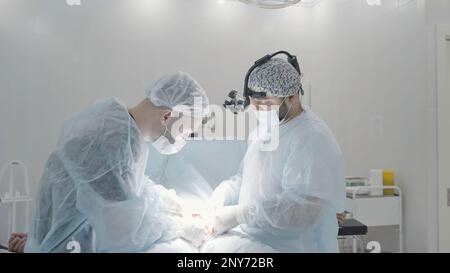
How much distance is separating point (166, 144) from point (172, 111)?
4.3 inches

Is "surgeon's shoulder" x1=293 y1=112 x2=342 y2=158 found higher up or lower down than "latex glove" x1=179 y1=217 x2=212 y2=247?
higher up

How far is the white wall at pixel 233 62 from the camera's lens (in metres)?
0.92

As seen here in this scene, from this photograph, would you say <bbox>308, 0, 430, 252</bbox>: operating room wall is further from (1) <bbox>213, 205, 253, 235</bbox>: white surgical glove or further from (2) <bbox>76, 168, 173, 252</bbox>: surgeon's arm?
(2) <bbox>76, 168, 173, 252</bbox>: surgeon's arm

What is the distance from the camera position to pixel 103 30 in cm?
96

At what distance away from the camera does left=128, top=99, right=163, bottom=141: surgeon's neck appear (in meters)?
0.96

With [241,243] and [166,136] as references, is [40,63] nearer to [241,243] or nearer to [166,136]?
[166,136]

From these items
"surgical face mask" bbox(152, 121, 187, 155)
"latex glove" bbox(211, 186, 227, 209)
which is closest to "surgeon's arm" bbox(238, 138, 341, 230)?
"latex glove" bbox(211, 186, 227, 209)

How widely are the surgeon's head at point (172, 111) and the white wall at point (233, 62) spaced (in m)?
0.04

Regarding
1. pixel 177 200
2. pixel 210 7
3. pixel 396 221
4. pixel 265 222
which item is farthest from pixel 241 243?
pixel 210 7

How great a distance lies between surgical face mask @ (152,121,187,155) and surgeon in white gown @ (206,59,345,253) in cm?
19

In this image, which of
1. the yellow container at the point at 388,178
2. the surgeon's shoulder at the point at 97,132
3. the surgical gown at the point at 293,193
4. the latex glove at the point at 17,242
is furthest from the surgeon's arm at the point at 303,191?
the latex glove at the point at 17,242

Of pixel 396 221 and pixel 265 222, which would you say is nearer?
pixel 265 222

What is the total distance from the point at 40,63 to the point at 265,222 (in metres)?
0.83
